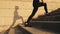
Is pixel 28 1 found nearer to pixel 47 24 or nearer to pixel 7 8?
pixel 7 8

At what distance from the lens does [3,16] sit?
7.43 m

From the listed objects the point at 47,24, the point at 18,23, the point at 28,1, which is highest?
the point at 28,1

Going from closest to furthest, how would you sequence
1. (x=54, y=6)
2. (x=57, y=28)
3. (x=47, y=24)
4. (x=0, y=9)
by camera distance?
1. (x=57, y=28)
2. (x=47, y=24)
3. (x=0, y=9)
4. (x=54, y=6)

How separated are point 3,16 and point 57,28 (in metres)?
4.06

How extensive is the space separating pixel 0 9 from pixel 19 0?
943 mm

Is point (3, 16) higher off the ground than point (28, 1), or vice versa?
point (28, 1)

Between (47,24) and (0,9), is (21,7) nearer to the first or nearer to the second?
(0,9)

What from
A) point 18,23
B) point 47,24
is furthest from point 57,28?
point 18,23

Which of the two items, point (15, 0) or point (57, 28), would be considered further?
point (15, 0)

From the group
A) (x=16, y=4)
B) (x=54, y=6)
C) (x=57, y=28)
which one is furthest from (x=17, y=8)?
(x=57, y=28)

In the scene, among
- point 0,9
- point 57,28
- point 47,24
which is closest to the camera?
point 57,28

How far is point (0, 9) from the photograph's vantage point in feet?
24.2

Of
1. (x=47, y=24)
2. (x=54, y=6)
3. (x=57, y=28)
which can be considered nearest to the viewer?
(x=57, y=28)

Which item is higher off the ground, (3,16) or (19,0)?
(19,0)
